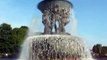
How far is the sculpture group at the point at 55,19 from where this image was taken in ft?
46.5

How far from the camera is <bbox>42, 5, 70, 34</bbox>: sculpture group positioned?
14.2m

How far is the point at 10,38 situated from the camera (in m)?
53.8

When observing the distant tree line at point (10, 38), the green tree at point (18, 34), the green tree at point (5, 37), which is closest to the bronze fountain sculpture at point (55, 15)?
the distant tree line at point (10, 38)

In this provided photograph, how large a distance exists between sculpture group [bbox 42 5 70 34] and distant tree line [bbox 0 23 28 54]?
30.6 m

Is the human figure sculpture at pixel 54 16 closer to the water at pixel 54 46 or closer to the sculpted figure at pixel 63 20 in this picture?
the sculpted figure at pixel 63 20

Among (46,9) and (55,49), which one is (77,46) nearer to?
(55,49)

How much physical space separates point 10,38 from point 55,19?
40.5 metres

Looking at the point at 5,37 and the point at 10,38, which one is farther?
the point at 5,37

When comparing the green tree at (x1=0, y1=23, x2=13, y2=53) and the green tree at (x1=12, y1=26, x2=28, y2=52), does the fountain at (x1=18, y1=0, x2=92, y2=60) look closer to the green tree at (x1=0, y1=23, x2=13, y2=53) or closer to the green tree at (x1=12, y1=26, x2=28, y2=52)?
the green tree at (x1=0, y1=23, x2=13, y2=53)

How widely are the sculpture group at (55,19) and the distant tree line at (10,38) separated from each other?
1204 inches

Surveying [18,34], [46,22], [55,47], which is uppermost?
[46,22]

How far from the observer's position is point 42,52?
13000 mm

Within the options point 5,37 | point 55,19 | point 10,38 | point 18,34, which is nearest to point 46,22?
point 55,19

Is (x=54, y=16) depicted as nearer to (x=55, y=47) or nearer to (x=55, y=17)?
(x=55, y=17)
